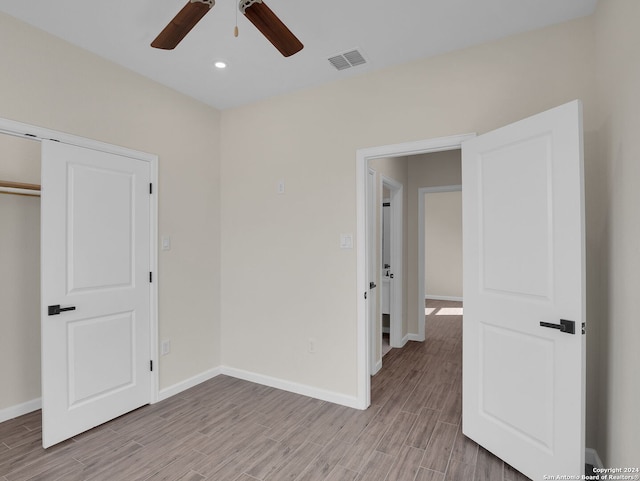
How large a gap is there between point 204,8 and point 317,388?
2951 millimetres

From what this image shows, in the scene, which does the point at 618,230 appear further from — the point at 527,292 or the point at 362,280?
the point at 362,280

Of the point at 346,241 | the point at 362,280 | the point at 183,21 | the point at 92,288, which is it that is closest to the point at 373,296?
the point at 362,280

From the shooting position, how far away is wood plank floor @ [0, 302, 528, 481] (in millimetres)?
2107

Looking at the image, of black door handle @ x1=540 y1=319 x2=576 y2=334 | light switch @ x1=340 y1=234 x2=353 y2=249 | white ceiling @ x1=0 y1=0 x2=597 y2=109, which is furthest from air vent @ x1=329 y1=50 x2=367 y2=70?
black door handle @ x1=540 y1=319 x2=576 y2=334

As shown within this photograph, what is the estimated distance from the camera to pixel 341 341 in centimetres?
305

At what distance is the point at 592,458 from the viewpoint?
2111mm

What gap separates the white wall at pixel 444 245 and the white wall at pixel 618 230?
6670mm

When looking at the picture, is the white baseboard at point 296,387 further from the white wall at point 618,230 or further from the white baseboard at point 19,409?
the white wall at point 618,230

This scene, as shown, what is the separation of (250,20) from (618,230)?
83.8 inches

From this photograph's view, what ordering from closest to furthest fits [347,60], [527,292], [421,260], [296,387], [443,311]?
[527,292], [347,60], [296,387], [421,260], [443,311]

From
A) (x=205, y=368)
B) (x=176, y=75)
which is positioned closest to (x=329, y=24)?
(x=176, y=75)

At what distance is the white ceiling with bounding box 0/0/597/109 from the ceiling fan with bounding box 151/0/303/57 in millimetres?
→ 439

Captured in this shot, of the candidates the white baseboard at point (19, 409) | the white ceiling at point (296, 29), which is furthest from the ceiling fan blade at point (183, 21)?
the white baseboard at point (19, 409)

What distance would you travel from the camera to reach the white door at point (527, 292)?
181cm
